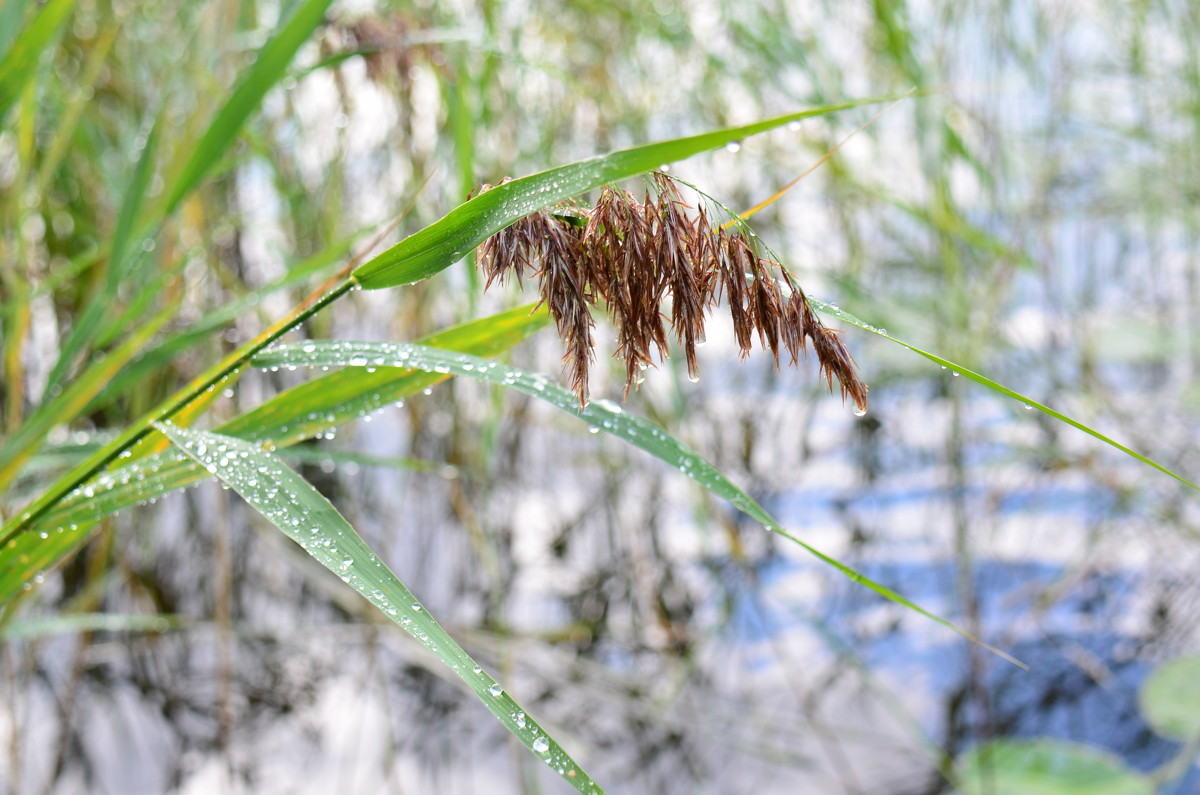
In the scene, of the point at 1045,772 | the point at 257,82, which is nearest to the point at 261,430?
the point at 257,82

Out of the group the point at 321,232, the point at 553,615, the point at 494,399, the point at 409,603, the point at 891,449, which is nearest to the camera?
the point at 409,603

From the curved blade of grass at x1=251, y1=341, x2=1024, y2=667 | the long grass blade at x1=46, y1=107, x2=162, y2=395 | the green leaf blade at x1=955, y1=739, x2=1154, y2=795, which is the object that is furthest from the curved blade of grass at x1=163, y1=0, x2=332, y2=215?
the green leaf blade at x1=955, y1=739, x2=1154, y2=795

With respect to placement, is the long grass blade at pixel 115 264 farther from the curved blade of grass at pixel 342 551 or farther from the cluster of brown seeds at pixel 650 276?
the cluster of brown seeds at pixel 650 276

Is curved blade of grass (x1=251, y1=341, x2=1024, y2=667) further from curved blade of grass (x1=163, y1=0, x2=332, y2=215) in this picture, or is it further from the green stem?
curved blade of grass (x1=163, y1=0, x2=332, y2=215)

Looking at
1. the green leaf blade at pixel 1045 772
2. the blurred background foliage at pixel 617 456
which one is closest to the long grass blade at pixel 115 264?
the blurred background foliage at pixel 617 456

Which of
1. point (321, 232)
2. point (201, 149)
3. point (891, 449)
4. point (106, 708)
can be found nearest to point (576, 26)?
point (321, 232)

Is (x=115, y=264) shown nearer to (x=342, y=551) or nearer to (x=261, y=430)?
(x=261, y=430)

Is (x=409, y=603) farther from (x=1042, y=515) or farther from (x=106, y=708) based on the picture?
(x=1042, y=515)
